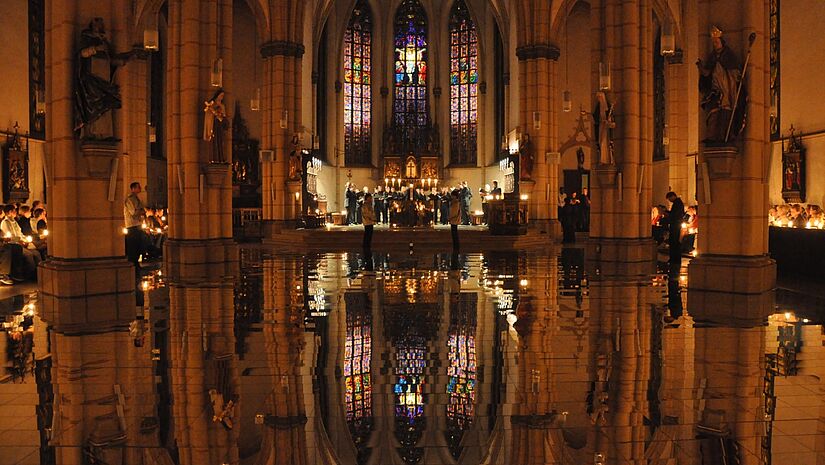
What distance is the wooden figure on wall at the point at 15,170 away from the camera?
22.0m

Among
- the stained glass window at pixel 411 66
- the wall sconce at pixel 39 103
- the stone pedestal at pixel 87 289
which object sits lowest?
the stone pedestal at pixel 87 289

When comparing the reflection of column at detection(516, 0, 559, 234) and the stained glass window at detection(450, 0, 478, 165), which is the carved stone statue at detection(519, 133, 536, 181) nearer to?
the reflection of column at detection(516, 0, 559, 234)

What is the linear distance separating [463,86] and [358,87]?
672 cm

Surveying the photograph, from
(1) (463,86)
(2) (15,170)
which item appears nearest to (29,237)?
(2) (15,170)

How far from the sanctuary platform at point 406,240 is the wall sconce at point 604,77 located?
9.13 m

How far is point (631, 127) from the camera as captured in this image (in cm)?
1650

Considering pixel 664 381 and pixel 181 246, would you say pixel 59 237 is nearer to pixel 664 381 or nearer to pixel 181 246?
pixel 181 246

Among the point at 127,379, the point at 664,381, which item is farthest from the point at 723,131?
the point at 127,379

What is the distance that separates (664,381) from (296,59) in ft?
87.5

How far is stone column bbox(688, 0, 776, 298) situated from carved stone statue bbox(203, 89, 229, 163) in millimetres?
9649

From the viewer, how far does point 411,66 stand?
157 ft

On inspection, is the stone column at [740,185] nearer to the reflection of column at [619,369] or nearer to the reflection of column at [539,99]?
the reflection of column at [619,369]

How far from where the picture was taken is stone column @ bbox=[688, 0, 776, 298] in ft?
35.8

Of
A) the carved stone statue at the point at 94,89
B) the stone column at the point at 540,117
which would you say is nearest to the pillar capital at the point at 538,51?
the stone column at the point at 540,117
